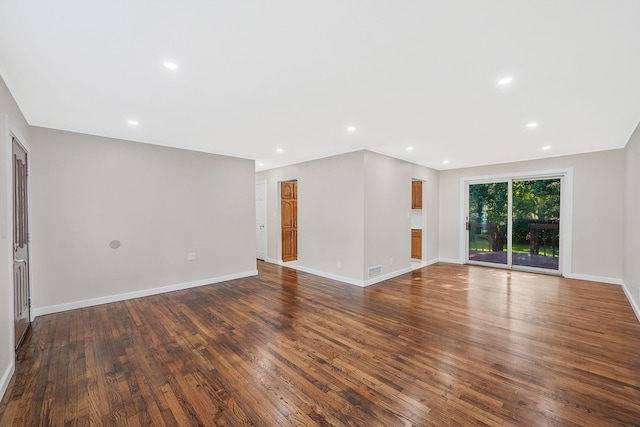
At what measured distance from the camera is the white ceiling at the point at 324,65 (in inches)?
58.2

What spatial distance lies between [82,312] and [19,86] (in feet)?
8.76

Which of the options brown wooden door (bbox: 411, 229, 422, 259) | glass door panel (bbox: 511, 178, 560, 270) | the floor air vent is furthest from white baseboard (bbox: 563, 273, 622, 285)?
the floor air vent

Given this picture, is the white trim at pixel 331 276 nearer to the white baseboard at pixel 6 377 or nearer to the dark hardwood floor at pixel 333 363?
the dark hardwood floor at pixel 333 363

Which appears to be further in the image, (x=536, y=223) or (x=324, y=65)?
(x=536, y=223)

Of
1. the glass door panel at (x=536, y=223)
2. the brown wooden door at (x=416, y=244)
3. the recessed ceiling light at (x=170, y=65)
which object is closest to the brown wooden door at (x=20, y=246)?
the recessed ceiling light at (x=170, y=65)

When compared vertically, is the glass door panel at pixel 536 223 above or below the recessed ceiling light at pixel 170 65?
below

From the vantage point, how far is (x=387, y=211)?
5066mm

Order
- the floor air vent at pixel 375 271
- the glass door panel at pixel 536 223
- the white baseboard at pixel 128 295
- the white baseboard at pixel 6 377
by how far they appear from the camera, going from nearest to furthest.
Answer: the white baseboard at pixel 6 377 → the white baseboard at pixel 128 295 → the floor air vent at pixel 375 271 → the glass door panel at pixel 536 223

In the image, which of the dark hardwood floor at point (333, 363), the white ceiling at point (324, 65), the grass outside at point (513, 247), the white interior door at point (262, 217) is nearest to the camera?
the white ceiling at point (324, 65)

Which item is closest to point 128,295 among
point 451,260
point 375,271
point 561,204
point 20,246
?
point 20,246

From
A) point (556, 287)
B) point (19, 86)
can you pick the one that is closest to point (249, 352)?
point (19, 86)

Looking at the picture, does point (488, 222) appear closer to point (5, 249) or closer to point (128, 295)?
point (128, 295)

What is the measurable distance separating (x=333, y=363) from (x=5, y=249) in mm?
2847

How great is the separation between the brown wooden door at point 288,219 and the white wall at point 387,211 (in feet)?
8.32
